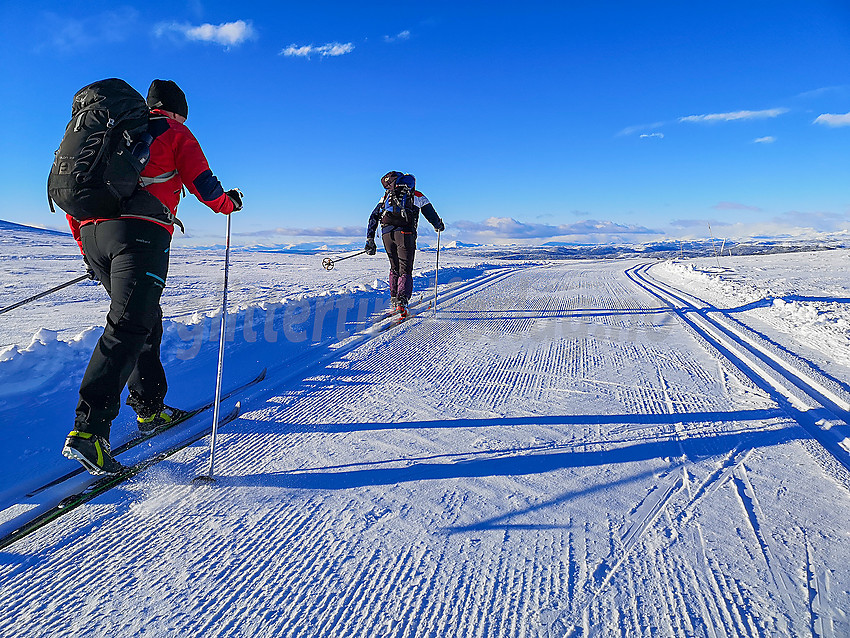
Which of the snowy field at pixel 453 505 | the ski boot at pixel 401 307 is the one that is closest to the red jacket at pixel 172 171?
the snowy field at pixel 453 505

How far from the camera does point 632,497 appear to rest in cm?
202

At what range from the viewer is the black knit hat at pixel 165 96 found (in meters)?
2.66

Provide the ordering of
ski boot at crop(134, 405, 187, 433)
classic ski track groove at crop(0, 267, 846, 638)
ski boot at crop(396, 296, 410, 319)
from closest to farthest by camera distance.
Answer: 1. classic ski track groove at crop(0, 267, 846, 638)
2. ski boot at crop(134, 405, 187, 433)
3. ski boot at crop(396, 296, 410, 319)

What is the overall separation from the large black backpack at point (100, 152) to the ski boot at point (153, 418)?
1.27 meters

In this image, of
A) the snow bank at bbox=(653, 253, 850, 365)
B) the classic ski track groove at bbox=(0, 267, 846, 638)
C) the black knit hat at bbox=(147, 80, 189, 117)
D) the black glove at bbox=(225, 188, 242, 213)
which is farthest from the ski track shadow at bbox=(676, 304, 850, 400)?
the black knit hat at bbox=(147, 80, 189, 117)

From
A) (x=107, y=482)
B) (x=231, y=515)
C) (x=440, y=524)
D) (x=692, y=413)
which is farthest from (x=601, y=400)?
(x=107, y=482)

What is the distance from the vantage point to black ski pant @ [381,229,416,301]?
6.95 m

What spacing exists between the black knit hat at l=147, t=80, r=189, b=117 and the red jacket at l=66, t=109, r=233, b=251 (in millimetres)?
62

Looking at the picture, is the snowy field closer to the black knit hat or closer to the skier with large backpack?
the skier with large backpack

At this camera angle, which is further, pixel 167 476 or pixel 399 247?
pixel 399 247

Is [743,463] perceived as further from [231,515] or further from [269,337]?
[269,337]

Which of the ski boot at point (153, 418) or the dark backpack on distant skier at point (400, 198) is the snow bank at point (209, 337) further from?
the dark backpack on distant skier at point (400, 198)

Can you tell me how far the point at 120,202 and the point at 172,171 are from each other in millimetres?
361

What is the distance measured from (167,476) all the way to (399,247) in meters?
5.23
